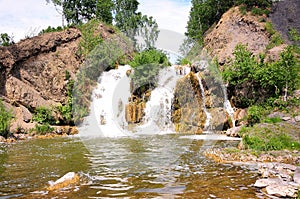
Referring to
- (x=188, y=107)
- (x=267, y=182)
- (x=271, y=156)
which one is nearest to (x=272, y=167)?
(x=267, y=182)

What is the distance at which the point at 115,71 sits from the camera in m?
33.1

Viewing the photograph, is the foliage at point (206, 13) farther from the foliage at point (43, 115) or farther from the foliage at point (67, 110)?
the foliage at point (43, 115)

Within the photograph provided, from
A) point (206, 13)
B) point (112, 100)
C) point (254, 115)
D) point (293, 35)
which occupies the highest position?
point (206, 13)

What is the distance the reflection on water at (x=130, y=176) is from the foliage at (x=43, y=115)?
14.6 m

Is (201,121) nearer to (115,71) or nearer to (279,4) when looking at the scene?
(115,71)

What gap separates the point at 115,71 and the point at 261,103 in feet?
55.0

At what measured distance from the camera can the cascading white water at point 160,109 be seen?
81.8 feet

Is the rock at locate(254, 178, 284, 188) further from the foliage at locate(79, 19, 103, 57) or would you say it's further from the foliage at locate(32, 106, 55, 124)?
the foliage at locate(79, 19, 103, 57)

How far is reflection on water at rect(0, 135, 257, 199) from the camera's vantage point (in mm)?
6403

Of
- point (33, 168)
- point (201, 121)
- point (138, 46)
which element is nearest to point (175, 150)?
point (33, 168)

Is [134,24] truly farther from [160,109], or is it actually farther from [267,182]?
[267,182]

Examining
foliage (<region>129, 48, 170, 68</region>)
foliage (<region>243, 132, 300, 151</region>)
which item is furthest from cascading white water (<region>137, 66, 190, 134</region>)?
foliage (<region>243, 132, 300, 151</region>)

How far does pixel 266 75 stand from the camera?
2223cm

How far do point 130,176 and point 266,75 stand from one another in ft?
57.8
